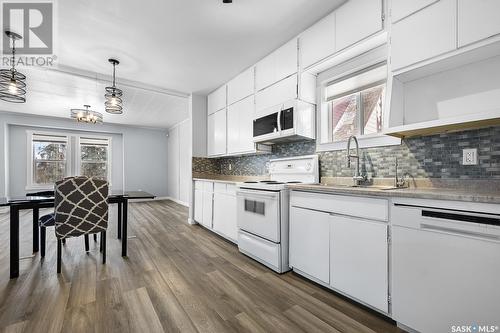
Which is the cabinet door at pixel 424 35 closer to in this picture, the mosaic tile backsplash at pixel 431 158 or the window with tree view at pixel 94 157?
the mosaic tile backsplash at pixel 431 158

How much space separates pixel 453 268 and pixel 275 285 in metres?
1.31

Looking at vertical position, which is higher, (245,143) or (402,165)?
(245,143)

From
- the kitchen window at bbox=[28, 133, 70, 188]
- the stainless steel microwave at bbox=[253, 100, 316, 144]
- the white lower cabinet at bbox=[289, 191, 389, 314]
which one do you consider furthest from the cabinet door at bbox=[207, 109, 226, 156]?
the kitchen window at bbox=[28, 133, 70, 188]

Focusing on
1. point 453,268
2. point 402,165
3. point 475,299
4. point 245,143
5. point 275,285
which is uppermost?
point 245,143

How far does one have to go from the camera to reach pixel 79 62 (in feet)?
10.4

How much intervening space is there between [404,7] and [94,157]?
26.4 feet

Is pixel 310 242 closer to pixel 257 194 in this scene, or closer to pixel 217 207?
pixel 257 194

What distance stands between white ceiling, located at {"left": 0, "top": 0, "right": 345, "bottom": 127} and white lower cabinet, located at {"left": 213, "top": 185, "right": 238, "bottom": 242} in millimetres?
2011

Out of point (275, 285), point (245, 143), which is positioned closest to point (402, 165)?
point (275, 285)

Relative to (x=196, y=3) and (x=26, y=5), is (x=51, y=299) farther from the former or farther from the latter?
(x=196, y=3)

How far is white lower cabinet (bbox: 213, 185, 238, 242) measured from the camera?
122 inches

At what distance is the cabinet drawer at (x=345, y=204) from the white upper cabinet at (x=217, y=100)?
2.55 metres

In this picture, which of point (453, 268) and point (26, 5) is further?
point (26, 5)

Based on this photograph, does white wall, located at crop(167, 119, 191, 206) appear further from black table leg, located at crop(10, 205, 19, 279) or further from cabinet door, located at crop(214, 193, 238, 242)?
black table leg, located at crop(10, 205, 19, 279)
